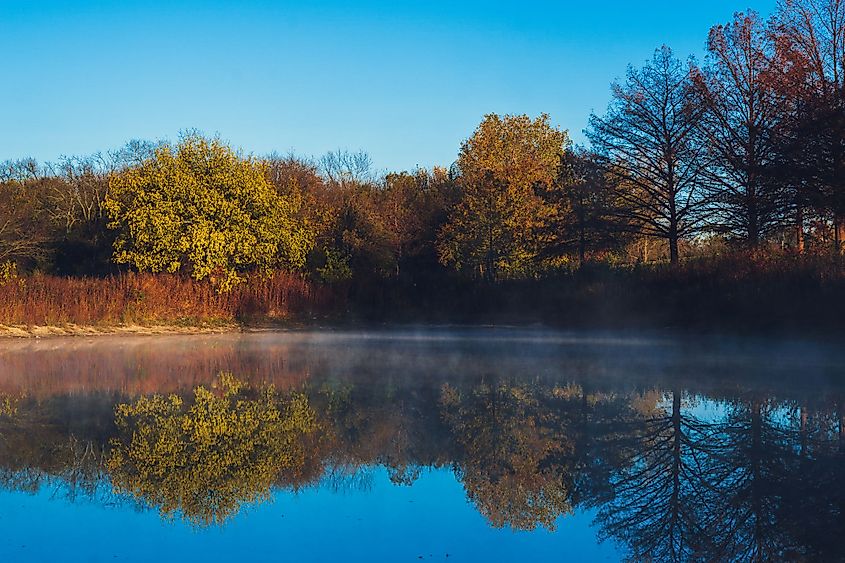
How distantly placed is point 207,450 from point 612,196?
27776 mm

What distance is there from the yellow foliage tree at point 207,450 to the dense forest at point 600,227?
16.9m

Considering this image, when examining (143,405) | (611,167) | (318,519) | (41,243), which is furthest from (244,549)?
(41,243)

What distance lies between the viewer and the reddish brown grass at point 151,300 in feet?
93.4

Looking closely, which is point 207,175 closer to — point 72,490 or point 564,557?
point 72,490

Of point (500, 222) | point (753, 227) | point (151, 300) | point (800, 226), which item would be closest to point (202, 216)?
point (151, 300)

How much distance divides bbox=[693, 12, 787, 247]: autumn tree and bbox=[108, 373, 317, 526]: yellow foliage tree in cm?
2296

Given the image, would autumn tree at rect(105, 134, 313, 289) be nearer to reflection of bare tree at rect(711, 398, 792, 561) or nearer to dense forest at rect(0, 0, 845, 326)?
dense forest at rect(0, 0, 845, 326)

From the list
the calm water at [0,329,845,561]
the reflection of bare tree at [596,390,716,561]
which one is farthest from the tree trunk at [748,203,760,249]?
the reflection of bare tree at [596,390,716,561]

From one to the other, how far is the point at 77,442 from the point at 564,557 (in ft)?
19.9

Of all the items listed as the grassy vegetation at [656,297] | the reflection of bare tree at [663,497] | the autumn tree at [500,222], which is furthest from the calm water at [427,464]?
the autumn tree at [500,222]

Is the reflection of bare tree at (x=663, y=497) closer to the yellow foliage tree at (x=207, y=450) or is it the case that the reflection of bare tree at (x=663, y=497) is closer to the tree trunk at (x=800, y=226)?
the yellow foliage tree at (x=207, y=450)

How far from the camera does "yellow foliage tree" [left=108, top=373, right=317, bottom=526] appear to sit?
6.87 metres

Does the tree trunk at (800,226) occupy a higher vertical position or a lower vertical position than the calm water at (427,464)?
higher

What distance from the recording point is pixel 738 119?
31.1 meters
